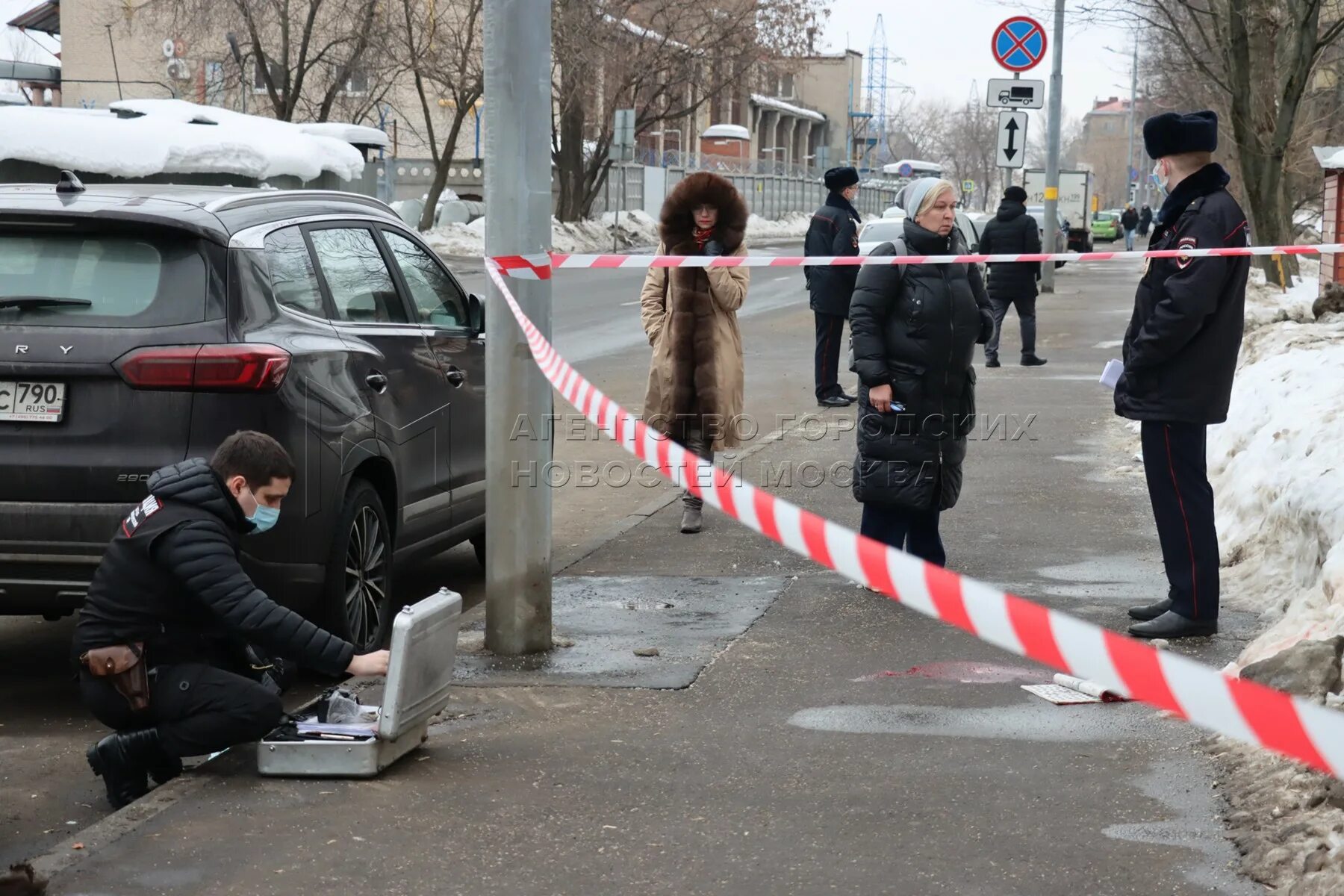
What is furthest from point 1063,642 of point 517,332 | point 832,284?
point 832,284

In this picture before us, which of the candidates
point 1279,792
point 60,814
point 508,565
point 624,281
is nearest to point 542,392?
point 508,565

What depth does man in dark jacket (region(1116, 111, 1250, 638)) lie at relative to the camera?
6027mm

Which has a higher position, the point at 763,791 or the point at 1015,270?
the point at 1015,270

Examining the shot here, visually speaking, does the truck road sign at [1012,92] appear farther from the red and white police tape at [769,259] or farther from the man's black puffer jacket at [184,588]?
the man's black puffer jacket at [184,588]

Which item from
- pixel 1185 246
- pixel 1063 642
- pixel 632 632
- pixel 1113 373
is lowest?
pixel 632 632

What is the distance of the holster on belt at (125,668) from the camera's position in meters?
4.65

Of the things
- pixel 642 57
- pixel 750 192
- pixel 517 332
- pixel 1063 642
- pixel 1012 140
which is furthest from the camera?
pixel 750 192

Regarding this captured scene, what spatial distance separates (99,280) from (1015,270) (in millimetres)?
12170

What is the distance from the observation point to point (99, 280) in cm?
550

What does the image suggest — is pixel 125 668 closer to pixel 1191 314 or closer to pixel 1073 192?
pixel 1191 314

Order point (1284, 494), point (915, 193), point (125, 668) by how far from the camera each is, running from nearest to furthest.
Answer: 1. point (125, 668)
2. point (915, 193)
3. point (1284, 494)

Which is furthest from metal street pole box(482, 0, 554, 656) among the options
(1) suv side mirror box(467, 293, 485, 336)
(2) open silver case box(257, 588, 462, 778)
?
(1) suv side mirror box(467, 293, 485, 336)

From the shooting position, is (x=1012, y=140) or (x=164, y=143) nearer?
(x=164, y=143)

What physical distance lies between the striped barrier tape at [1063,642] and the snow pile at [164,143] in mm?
18093
